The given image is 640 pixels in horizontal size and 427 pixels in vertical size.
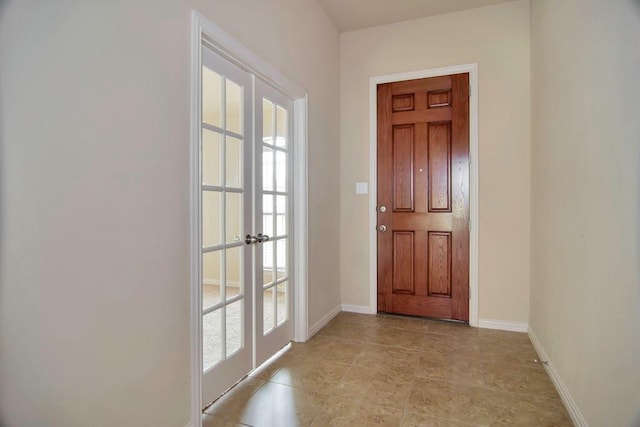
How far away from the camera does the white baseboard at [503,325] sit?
2982 mm

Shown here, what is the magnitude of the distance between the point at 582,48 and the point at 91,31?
218cm

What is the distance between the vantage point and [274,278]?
2.47 meters

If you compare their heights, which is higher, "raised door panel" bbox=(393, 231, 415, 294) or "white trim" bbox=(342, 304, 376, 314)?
"raised door panel" bbox=(393, 231, 415, 294)

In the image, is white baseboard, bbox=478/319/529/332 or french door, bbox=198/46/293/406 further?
white baseboard, bbox=478/319/529/332

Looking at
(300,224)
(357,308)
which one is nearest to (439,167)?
(300,224)

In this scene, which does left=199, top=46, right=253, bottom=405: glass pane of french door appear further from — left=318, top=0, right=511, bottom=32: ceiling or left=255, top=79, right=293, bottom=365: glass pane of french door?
left=318, top=0, right=511, bottom=32: ceiling

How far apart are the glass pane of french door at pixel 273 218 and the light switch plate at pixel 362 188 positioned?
3.50ft

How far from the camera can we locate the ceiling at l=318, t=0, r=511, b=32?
302 cm

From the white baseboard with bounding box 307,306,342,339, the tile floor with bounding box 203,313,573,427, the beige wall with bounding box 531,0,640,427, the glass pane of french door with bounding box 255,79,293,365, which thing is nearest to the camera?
the beige wall with bounding box 531,0,640,427

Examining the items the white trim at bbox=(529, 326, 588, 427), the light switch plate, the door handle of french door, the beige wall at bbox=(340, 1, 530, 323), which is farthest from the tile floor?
the light switch plate

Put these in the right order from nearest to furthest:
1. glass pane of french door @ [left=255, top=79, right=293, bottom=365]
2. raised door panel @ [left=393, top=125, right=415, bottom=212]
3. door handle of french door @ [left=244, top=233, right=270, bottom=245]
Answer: door handle of french door @ [left=244, top=233, right=270, bottom=245] < glass pane of french door @ [left=255, top=79, right=293, bottom=365] < raised door panel @ [left=393, top=125, right=415, bottom=212]

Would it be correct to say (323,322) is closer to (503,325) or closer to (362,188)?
(362,188)

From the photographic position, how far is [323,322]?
312 cm

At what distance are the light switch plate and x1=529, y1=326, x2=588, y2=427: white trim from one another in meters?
1.93
